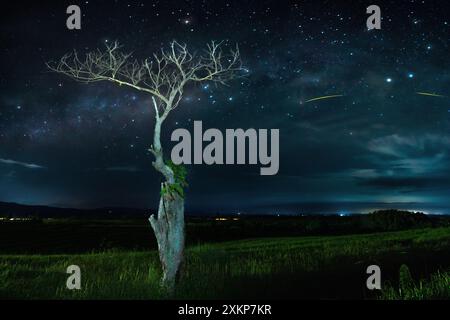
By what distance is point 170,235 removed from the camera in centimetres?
1316

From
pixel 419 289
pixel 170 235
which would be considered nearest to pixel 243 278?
pixel 170 235

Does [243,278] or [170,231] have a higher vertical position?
[170,231]

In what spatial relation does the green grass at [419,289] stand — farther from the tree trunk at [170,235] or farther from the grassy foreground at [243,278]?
the tree trunk at [170,235]

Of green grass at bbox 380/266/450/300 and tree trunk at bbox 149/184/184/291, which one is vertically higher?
tree trunk at bbox 149/184/184/291

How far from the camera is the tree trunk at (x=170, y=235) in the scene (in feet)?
42.9

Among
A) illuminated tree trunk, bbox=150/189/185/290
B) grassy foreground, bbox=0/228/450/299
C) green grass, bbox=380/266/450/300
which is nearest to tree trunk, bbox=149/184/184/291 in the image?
illuminated tree trunk, bbox=150/189/185/290

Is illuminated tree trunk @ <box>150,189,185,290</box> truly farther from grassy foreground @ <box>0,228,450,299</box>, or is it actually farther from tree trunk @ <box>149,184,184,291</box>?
grassy foreground @ <box>0,228,450,299</box>

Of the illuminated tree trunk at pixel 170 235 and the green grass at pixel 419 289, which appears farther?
the illuminated tree trunk at pixel 170 235

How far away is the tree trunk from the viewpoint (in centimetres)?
1306

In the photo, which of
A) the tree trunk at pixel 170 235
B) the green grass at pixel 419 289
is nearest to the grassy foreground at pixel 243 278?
the green grass at pixel 419 289

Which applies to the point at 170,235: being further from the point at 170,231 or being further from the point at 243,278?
the point at 243,278

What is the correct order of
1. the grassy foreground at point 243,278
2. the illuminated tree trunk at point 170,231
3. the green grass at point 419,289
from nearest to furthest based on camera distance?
the green grass at point 419,289 → the grassy foreground at point 243,278 → the illuminated tree trunk at point 170,231

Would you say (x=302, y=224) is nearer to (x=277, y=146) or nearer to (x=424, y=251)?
(x=424, y=251)

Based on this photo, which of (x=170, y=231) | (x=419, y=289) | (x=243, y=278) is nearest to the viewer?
(x=419, y=289)
